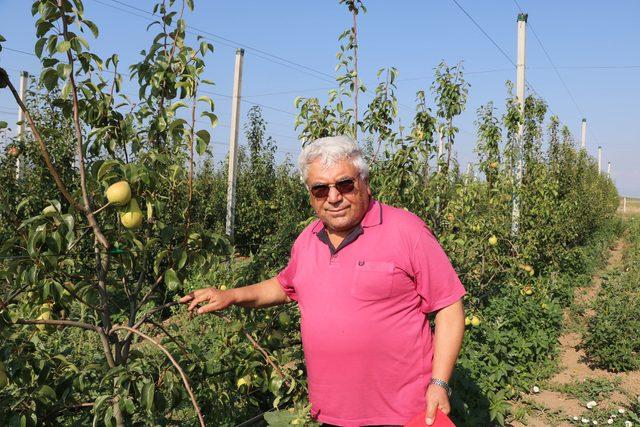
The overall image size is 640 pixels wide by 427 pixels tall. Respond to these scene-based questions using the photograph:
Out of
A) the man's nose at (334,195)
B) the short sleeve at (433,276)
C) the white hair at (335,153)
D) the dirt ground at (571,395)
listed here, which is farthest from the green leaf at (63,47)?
the dirt ground at (571,395)

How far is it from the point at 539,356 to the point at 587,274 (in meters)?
4.48

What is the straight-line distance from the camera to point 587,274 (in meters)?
8.84

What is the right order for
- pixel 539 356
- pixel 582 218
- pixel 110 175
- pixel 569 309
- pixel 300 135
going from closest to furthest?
pixel 110 175
pixel 300 135
pixel 539 356
pixel 569 309
pixel 582 218

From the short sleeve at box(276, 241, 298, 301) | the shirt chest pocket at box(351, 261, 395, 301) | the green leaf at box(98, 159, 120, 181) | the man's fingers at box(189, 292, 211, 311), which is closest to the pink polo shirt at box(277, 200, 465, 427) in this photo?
the shirt chest pocket at box(351, 261, 395, 301)

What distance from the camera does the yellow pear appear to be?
1468mm

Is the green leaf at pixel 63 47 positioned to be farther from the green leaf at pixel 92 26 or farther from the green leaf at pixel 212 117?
the green leaf at pixel 212 117

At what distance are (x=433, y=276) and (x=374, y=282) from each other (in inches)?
7.7

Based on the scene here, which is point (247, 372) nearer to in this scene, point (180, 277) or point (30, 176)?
point (180, 277)

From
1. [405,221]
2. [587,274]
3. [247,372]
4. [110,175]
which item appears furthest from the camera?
[587,274]

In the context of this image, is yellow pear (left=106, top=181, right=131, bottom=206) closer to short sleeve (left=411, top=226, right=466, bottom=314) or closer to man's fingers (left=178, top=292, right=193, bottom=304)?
man's fingers (left=178, top=292, right=193, bottom=304)

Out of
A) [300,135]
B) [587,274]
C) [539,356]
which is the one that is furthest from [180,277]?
[587,274]

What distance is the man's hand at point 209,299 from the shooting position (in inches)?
76.0

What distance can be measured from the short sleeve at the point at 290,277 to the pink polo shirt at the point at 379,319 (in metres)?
0.24

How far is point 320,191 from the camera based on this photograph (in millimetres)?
1933
